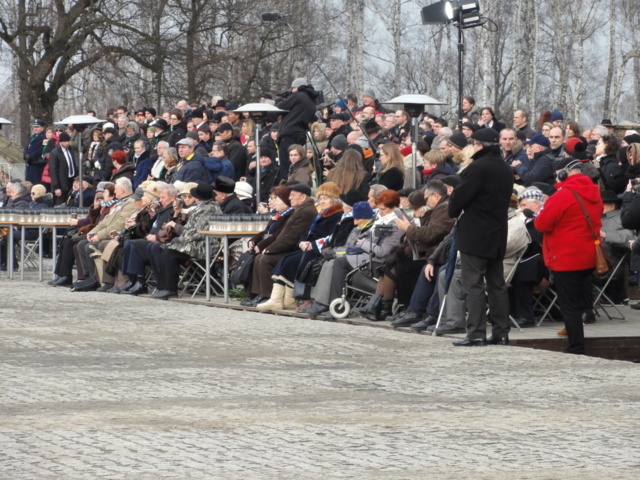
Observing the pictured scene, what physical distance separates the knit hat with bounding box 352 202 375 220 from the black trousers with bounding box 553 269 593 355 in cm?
315

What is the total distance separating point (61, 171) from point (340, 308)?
1432 centimetres

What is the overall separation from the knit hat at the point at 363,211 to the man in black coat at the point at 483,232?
309 cm

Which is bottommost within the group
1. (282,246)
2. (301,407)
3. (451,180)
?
(301,407)

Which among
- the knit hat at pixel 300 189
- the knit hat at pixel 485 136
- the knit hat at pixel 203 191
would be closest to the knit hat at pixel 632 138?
the knit hat at pixel 300 189

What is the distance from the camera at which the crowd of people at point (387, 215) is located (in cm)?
1323

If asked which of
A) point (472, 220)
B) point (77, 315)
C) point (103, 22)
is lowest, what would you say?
point (77, 315)

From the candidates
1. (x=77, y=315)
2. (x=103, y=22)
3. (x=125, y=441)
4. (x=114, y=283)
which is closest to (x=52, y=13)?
(x=103, y=22)

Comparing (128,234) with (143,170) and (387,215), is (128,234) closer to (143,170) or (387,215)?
(143,170)

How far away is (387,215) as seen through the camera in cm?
1570

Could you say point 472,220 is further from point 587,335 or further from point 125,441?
point 125,441

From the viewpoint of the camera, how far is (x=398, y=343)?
13.4 meters

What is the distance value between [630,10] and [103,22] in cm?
2445

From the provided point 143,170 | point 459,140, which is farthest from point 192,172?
point 459,140

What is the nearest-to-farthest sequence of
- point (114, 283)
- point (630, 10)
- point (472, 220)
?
point (472, 220) → point (114, 283) → point (630, 10)
